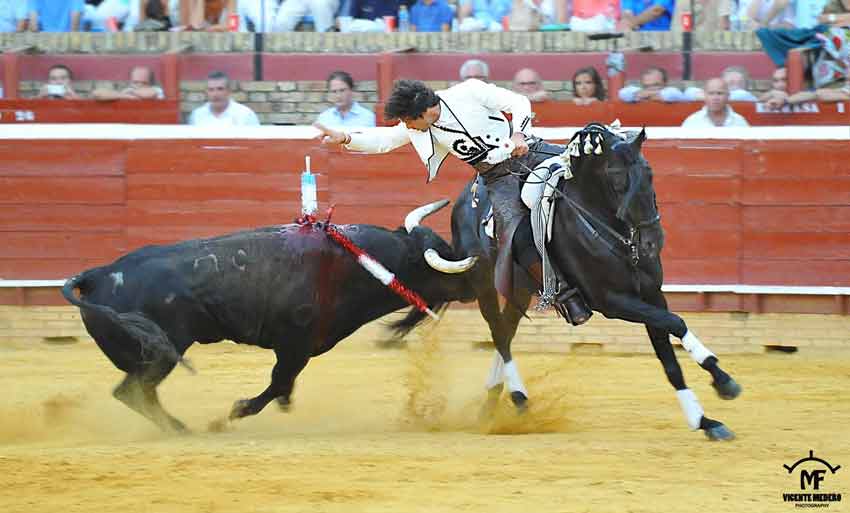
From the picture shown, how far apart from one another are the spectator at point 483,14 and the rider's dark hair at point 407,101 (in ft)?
15.9

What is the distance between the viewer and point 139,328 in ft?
22.1

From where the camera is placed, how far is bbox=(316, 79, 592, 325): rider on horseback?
714 centimetres

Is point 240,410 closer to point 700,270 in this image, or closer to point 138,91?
point 700,270

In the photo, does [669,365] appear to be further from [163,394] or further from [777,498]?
[163,394]

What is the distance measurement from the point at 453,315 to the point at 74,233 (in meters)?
2.76

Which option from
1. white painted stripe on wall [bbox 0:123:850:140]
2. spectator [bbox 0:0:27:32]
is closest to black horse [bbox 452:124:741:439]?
white painted stripe on wall [bbox 0:123:850:140]

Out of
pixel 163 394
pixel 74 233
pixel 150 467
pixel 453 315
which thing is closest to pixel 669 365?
pixel 150 467

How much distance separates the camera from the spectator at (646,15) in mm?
11562

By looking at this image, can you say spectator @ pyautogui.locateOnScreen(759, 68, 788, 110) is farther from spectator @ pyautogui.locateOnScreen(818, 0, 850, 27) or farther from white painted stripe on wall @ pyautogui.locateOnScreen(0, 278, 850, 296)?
white painted stripe on wall @ pyautogui.locateOnScreen(0, 278, 850, 296)

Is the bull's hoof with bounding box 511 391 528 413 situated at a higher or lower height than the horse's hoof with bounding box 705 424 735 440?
lower

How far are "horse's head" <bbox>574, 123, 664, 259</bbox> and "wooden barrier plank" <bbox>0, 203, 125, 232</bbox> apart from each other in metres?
4.88

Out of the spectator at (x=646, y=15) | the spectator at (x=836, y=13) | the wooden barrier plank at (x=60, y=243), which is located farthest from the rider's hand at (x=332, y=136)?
the spectator at (x=646, y=15)

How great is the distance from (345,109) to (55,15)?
3.49 m

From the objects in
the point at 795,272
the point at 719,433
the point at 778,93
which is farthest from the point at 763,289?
the point at 719,433
